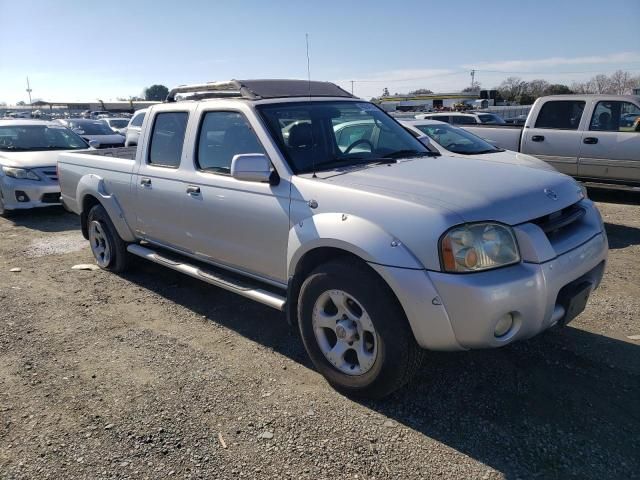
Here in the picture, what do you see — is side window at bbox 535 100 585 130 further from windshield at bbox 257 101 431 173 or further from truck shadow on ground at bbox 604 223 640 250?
windshield at bbox 257 101 431 173

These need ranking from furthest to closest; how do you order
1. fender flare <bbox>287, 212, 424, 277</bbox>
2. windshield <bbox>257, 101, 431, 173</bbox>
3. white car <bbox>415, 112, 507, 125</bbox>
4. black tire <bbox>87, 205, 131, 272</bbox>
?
white car <bbox>415, 112, 507, 125</bbox> → black tire <bbox>87, 205, 131, 272</bbox> → windshield <bbox>257, 101, 431, 173</bbox> → fender flare <bbox>287, 212, 424, 277</bbox>

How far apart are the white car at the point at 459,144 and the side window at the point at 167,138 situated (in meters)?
4.50

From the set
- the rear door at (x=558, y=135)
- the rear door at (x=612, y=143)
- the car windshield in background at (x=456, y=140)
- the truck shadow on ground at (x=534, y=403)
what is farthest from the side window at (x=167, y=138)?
the rear door at (x=612, y=143)

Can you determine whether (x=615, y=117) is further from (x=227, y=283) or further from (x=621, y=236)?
(x=227, y=283)

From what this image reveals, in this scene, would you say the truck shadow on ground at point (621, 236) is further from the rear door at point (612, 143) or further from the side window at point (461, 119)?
the side window at point (461, 119)

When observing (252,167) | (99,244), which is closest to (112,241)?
(99,244)

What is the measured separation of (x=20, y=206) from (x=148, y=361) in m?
6.57

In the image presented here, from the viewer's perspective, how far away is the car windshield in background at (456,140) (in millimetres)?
8656

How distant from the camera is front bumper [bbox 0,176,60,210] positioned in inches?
356

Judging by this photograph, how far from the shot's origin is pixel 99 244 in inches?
245

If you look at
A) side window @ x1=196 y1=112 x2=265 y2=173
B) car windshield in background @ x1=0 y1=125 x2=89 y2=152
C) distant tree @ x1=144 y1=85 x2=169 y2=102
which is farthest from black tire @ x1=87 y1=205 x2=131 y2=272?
distant tree @ x1=144 y1=85 x2=169 y2=102

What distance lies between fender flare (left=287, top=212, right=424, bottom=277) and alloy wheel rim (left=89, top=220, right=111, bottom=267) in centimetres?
332

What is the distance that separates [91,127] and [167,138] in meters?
12.9

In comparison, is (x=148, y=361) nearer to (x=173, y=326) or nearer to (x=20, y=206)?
(x=173, y=326)
